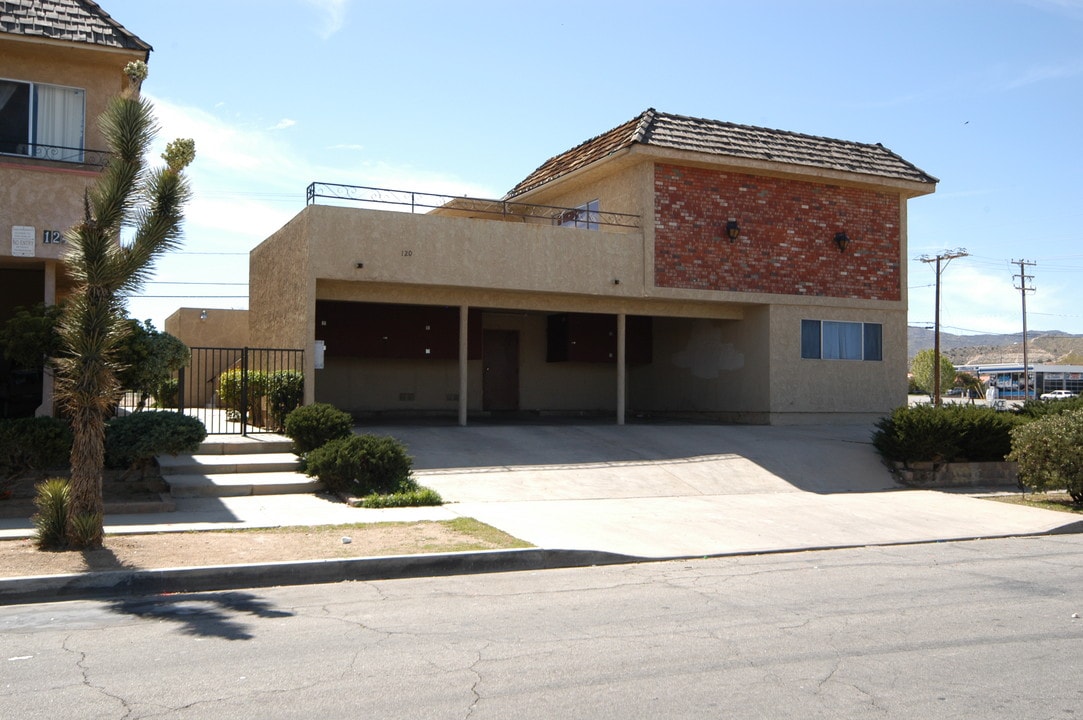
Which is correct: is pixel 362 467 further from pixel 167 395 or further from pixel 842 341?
pixel 842 341

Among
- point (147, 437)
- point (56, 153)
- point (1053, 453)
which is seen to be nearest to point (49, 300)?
point (56, 153)

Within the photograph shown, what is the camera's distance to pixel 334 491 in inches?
559

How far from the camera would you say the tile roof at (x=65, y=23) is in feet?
49.7

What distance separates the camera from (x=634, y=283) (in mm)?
21031

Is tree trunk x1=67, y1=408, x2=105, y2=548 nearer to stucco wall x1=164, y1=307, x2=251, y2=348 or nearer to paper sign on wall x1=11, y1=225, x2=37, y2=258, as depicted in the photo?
paper sign on wall x1=11, y1=225, x2=37, y2=258

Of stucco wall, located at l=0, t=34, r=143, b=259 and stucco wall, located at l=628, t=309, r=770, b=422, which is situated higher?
stucco wall, located at l=0, t=34, r=143, b=259

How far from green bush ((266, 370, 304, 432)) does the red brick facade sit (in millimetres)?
7824

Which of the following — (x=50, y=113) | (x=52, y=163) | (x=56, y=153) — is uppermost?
(x=50, y=113)

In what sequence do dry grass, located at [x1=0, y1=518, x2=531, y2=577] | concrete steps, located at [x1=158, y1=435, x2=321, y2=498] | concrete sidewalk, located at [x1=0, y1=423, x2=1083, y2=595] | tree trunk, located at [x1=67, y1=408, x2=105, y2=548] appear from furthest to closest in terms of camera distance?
1. concrete steps, located at [x1=158, y1=435, x2=321, y2=498]
2. concrete sidewalk, located at [x1=0, y1=423, x2=1083, y2=595]
3. tree trunk, located at [x1=67, y1=408, x2=105, y2=548]
4. dry grass, located at [x1=0, y1=518, x2=531, y2=577]

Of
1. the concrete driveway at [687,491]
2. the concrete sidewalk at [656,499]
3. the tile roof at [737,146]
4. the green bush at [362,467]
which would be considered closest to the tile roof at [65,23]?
the green bush at [362,467]

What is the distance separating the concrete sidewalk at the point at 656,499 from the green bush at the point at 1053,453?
642 millimetres

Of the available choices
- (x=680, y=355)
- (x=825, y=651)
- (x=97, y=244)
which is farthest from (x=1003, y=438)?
(x=97, y=244)

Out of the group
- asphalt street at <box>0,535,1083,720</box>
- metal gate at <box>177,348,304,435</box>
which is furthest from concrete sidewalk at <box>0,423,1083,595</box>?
metal gate at <box>177,348,304,435</box>

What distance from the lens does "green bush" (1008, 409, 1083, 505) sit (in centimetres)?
1454
